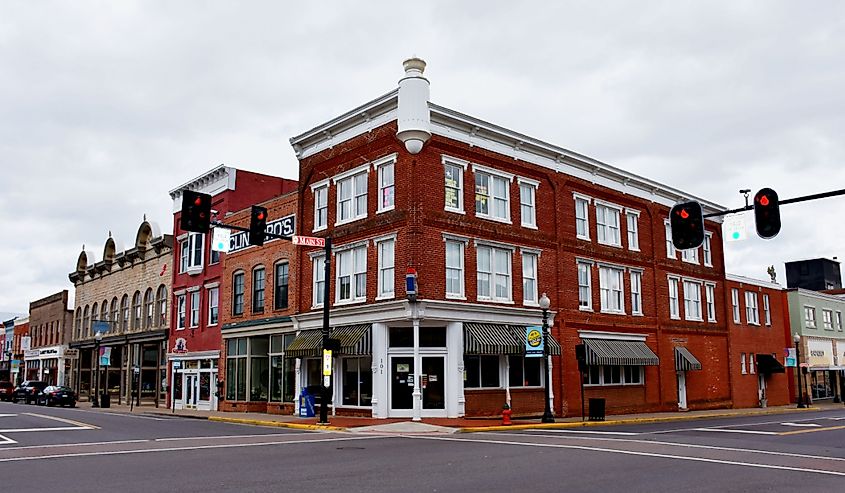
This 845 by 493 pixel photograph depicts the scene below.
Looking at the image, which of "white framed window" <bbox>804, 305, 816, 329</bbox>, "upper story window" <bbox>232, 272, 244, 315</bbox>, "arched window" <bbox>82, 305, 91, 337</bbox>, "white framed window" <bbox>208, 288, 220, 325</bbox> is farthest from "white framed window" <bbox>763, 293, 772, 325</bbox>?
→ "arched window" <bbox>82, 305, 91, 337</bbox>

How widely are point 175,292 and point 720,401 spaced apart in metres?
30.6

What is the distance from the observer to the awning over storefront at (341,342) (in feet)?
92.2

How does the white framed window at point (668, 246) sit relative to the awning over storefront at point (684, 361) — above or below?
above

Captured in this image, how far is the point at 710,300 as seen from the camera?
4250 cm

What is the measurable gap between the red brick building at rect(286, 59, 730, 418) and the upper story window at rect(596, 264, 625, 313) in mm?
80

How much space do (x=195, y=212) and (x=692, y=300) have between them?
99.3ft

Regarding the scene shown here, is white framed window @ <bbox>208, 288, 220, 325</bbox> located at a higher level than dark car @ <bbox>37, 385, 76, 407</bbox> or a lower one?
higher

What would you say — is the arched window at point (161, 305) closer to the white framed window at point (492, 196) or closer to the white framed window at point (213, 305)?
A: the white framed window at point (213, 305)

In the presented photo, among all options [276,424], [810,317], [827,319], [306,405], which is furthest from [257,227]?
[827,319]

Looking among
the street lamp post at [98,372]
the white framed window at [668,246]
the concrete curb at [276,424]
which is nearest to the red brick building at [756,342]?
the white framed window at [668,246]

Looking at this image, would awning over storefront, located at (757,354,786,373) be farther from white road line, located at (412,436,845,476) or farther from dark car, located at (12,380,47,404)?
dark car, located at (12,380,47,404)

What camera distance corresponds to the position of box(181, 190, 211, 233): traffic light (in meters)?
18.6

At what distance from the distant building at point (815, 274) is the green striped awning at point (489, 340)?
55.4m

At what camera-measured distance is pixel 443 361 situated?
27.8 meters
